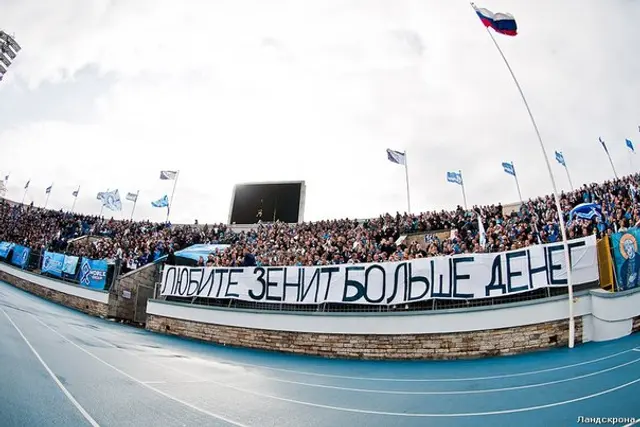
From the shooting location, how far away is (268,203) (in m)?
28.3

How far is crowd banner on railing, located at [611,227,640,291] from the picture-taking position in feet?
29.4

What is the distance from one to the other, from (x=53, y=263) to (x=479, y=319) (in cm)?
2811

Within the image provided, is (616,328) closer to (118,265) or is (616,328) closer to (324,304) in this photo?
(324,304)

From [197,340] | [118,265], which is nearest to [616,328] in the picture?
[197,340]

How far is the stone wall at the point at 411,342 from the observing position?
9.02 metres

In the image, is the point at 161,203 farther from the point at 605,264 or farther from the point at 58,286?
the point at 605,264

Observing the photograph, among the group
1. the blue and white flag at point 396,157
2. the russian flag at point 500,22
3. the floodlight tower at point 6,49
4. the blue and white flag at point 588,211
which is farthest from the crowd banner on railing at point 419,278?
the floodlight tower at point 6,49

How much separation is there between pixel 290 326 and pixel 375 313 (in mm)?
3391

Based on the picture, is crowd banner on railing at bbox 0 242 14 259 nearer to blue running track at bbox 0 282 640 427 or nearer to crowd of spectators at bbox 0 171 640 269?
crowd of spectators at bbox 0 171 640 269

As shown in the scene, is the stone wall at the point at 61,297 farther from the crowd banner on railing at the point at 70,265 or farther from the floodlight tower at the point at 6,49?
the floodlight tower at the point at 6,49

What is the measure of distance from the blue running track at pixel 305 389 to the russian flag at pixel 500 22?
9.82 m

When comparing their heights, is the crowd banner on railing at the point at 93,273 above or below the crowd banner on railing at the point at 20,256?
below

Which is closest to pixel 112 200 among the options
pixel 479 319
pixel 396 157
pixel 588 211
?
pixel 396 157

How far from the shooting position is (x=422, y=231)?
17.3 m
